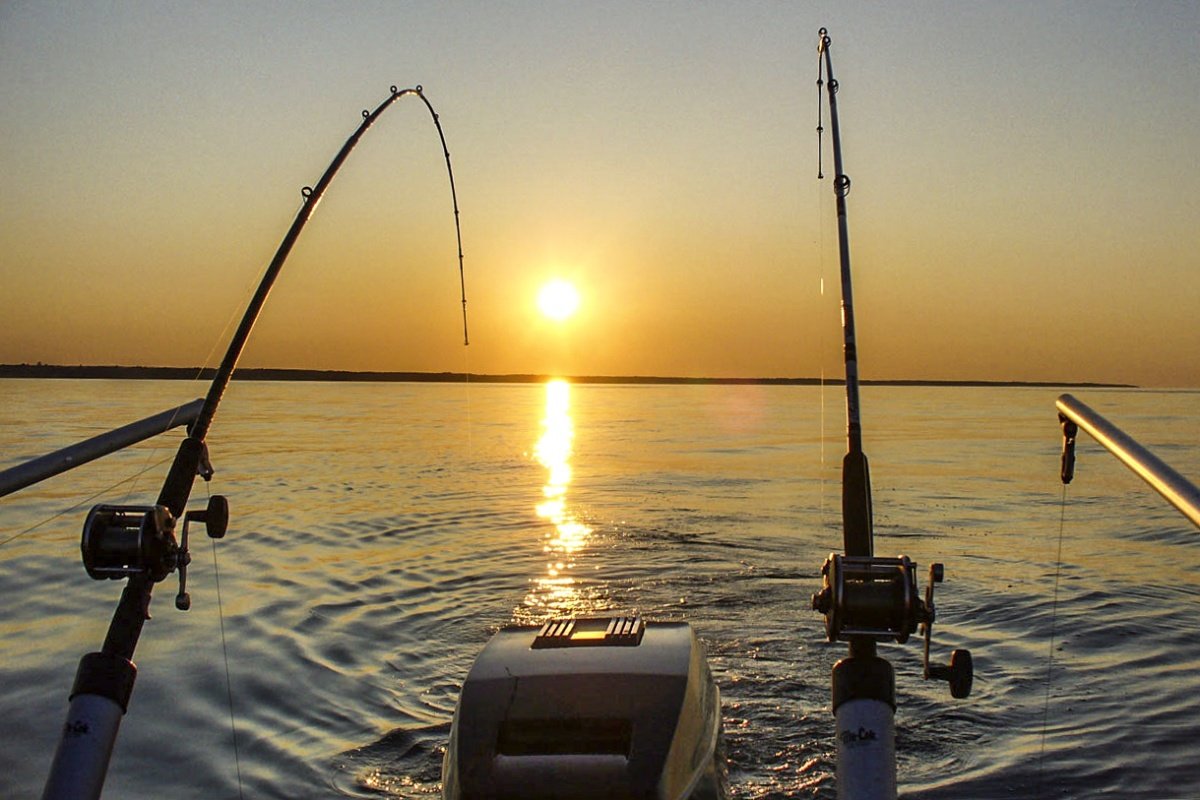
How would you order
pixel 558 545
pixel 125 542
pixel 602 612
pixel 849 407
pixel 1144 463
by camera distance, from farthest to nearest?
pixel 558 545
pixel 602 612
pixel 849 407
pixel 125 542
pixel 1144 463

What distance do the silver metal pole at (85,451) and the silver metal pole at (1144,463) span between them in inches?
154

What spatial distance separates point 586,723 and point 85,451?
7.82 ft

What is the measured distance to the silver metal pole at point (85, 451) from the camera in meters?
4.16

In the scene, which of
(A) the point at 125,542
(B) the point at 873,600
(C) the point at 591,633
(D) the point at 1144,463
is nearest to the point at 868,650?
(B) the point at 873,600

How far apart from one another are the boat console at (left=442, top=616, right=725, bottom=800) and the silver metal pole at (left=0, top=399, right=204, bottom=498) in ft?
6.04

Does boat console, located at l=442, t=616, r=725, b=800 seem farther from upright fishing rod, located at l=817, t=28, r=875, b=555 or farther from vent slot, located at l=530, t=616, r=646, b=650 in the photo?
upright fishing rod, located at l=817, t=28, r=875, b=555

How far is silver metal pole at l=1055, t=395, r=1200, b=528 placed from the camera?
342cm

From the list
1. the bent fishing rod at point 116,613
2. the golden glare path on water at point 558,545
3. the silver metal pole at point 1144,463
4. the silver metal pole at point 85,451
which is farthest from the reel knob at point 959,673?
the golden glare path on water at point 558,545

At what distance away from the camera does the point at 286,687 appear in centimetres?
916

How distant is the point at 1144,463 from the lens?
148 inches

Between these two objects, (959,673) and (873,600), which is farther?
(959,673)

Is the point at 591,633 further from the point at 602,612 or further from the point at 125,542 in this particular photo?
the point at 602,612

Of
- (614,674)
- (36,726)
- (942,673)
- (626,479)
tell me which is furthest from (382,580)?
(626,479)

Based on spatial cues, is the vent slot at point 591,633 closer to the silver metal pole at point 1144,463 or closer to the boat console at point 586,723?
the boat console at point 586,723
